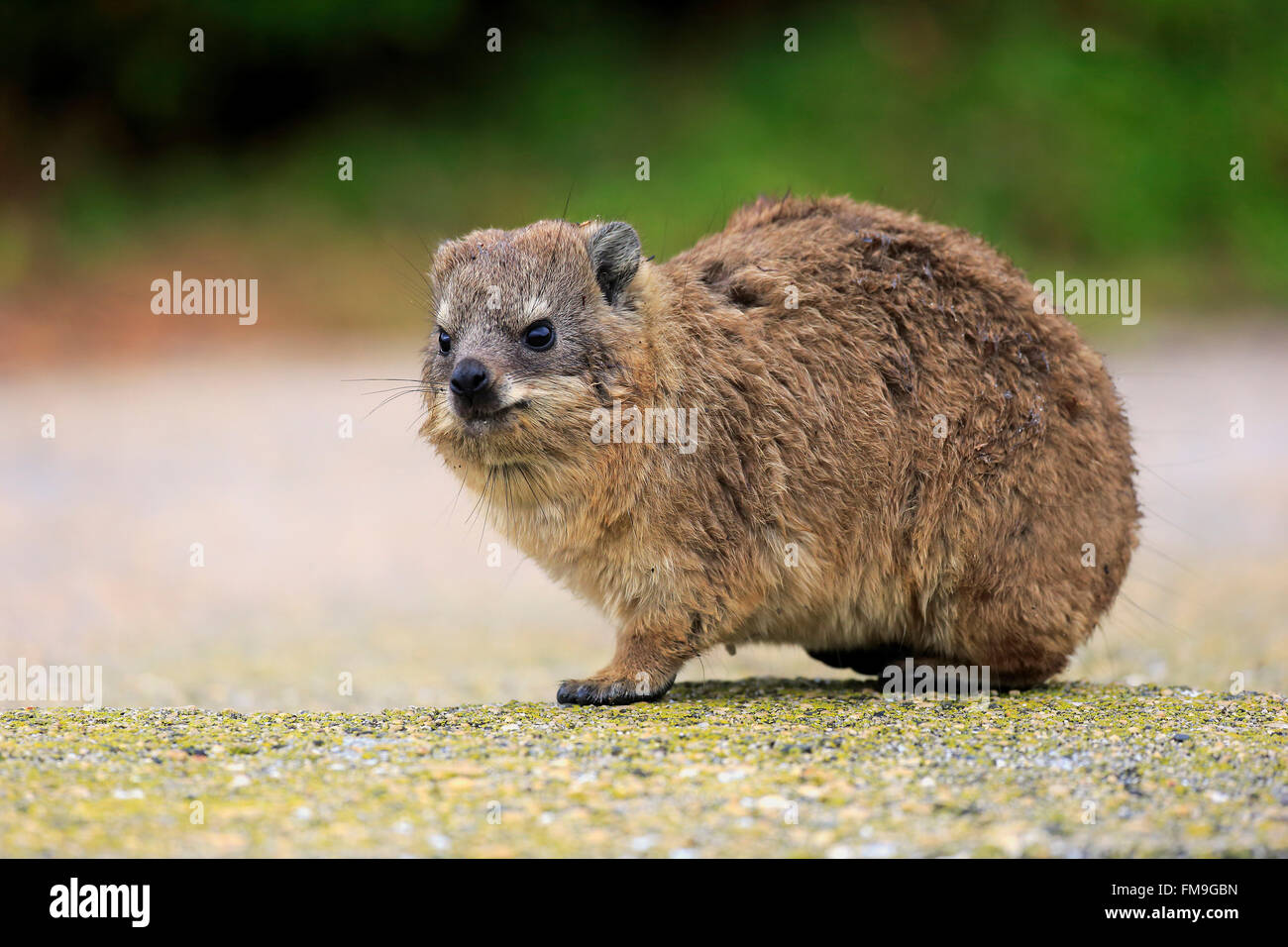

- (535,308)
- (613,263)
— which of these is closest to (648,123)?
(613,263)

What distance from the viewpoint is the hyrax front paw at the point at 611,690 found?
748 cm

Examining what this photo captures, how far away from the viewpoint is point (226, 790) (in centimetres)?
595

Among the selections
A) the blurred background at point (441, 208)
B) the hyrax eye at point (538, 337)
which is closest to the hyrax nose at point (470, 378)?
the hyrax eye at point (538, 337)

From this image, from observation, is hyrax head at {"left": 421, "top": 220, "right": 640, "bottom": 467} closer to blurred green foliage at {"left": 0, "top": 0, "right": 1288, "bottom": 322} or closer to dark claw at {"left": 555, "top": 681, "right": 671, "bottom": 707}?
dark claw at {"left": 555, "top": 681, "right": 671, "bottom": 707}

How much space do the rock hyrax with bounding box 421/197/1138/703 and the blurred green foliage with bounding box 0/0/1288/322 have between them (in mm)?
15704

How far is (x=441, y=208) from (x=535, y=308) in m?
18.1

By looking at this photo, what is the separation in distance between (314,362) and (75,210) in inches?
263

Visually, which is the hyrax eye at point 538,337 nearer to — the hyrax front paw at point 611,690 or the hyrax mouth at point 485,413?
the hyrax mouth at point 485,413

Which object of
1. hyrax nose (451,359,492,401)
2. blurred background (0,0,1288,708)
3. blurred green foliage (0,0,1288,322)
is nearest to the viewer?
hyrax nose (451,359,492,401)

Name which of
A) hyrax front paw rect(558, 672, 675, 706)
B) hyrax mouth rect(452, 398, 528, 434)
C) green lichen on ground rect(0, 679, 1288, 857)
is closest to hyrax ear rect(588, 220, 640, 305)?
hyrax mouth rect(452, 398, 528, 434)

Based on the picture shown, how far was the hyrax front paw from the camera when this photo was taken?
24.6 ft

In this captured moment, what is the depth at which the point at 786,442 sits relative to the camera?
779 cm

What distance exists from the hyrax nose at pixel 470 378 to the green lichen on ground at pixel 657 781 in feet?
5.52

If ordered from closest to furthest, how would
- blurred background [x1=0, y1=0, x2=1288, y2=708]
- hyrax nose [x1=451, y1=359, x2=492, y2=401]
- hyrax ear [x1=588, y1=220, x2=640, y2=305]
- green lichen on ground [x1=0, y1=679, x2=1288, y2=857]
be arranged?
1. green lichen on ground [x1=0, y1=679, x2=1288, y2=857]
2. hyrax nose [x1=451, y1=359, x2=492, y2=401]
3. hyrax ear [x1=588, y1=220, x2=640, y2=305]
4. blurred background [x1=0, y1=0, x2=1288, y2=708]
